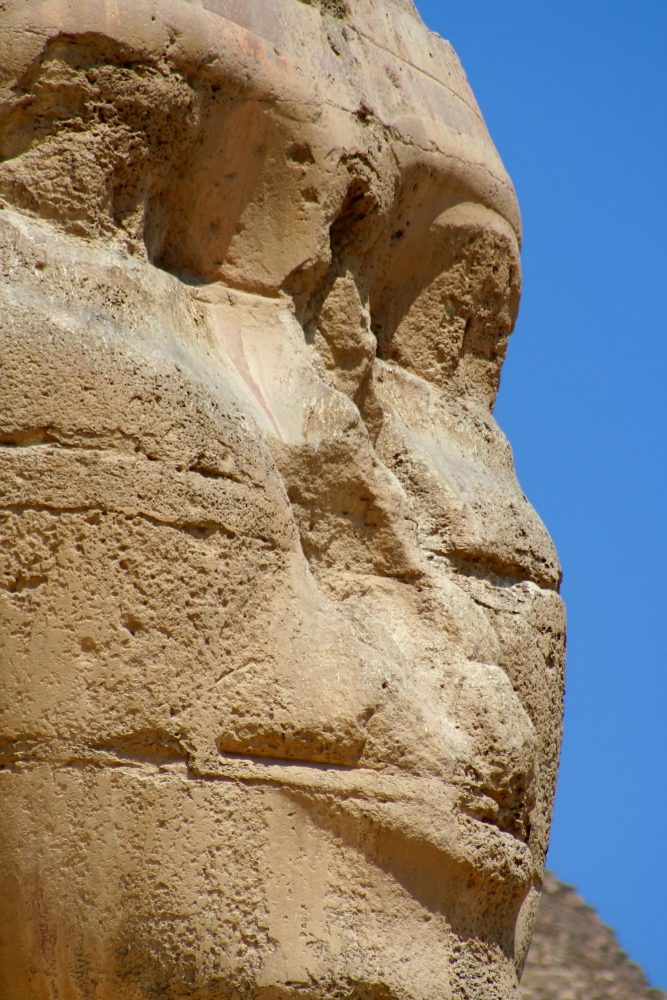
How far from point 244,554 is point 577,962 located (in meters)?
5.72

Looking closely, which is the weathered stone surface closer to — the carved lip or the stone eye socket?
the stone eye socket

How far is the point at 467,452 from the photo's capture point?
4277 millimetres

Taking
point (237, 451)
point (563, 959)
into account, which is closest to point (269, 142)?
point (237, 451)

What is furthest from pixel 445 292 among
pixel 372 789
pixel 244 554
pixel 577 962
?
pixel 577 962

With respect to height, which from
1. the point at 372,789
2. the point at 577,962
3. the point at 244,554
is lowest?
the point at 372,789

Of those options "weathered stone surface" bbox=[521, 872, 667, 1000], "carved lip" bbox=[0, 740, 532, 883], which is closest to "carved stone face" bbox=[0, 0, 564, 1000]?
"carved lip" bbox=[0, 740, 532, 883]

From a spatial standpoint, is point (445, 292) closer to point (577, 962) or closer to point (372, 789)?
point (372, 789)

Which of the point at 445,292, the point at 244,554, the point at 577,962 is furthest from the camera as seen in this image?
the point at 577,962

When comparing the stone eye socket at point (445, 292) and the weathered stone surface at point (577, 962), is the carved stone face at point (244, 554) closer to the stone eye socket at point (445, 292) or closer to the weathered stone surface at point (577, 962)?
the stone eye socket at point (445, 292)

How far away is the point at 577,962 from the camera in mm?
8438

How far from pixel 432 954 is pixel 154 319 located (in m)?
1.32

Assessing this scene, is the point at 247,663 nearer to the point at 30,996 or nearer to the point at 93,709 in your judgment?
the point at 93,709

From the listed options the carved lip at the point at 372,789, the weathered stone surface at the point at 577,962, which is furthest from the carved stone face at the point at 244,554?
the weathered stone surface at the point at 577,962

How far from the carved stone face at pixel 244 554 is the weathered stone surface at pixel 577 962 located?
4267 millimetres
